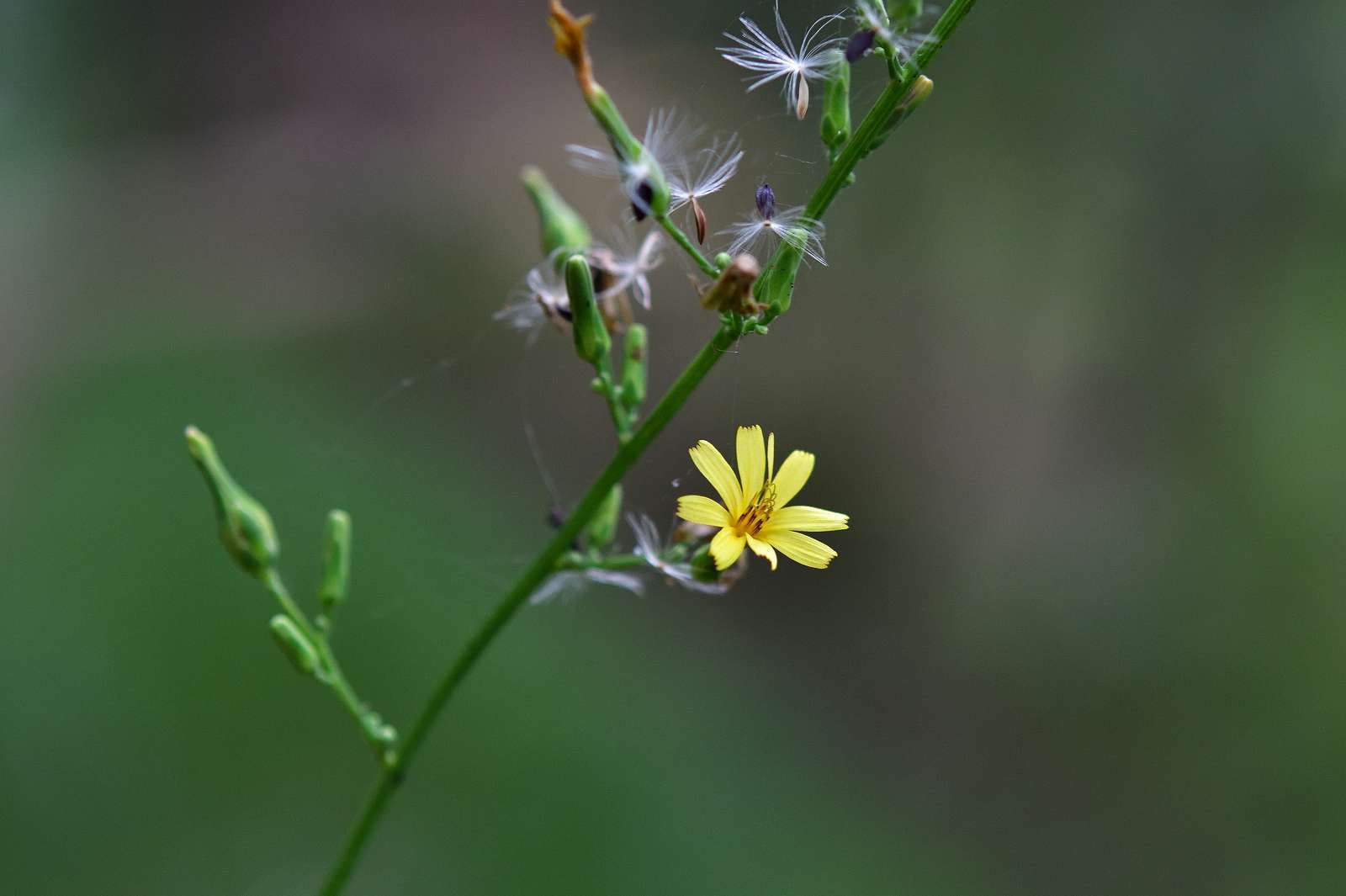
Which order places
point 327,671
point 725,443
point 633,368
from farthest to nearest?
1. point 725,443
2. point 327,671
3. point 633,368

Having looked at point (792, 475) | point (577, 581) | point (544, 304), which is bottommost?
point (577, 581)

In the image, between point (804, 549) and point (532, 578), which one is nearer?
point (804, 549)

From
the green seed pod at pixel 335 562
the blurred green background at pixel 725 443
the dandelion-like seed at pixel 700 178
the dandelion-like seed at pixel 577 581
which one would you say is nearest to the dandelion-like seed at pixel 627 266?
the dandelion-like seed at pixel 700 178

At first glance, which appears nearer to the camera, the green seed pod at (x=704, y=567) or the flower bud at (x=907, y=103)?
the flower bud at (x=907, y=103)

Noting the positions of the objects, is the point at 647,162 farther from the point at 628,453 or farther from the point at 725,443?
the point at 725,443

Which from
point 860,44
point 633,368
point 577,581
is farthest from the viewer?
point 577,581

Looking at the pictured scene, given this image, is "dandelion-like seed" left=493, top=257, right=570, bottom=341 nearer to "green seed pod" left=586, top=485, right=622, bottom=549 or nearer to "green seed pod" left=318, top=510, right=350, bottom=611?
"green seed pod" left=586, top=485, right=622, bottom=549

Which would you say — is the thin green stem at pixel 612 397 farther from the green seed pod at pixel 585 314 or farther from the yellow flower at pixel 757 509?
the yellow flower at pixel 757 509

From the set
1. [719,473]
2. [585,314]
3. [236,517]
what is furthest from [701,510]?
[236,517]
